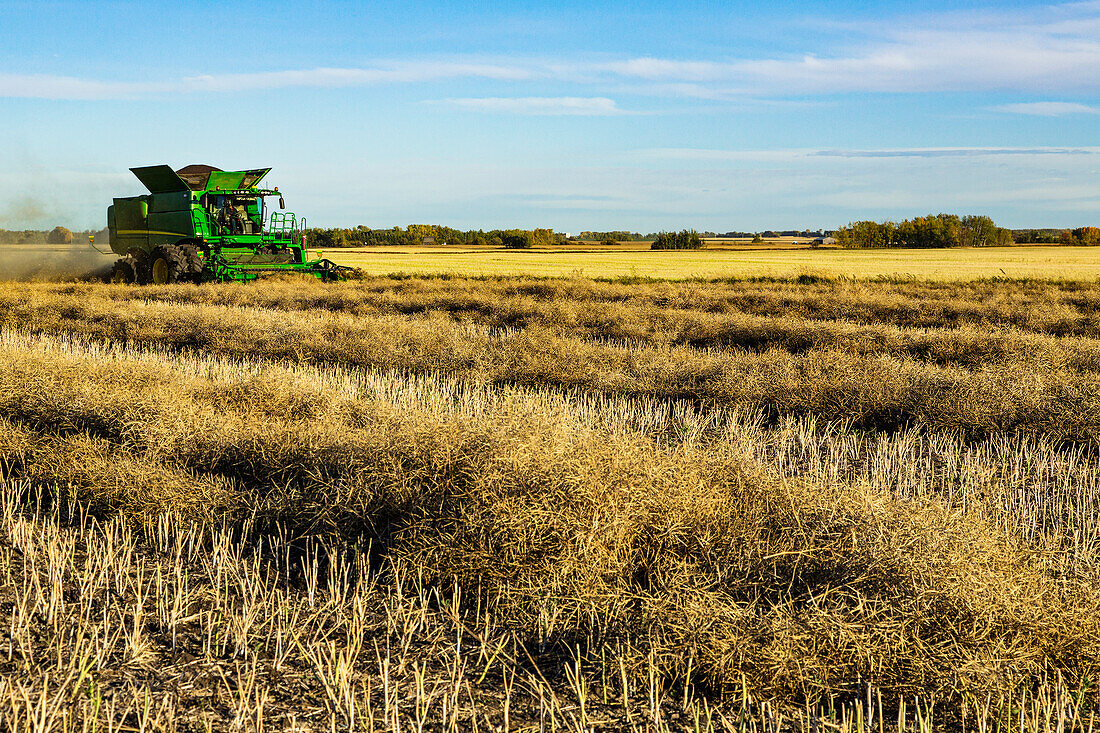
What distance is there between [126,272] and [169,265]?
292cm

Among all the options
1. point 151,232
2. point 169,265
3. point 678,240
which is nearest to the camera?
point 169,265

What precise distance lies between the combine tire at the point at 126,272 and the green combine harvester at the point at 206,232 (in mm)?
26

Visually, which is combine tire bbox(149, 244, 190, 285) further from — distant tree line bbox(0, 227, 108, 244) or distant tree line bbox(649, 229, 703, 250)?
distant tree line bbox(649, 229, 703, 250)

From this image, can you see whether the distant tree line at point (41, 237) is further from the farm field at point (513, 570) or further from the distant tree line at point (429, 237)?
the distant tree line at point (429, 237)

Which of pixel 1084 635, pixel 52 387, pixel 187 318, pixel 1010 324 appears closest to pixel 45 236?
pixel 187 318

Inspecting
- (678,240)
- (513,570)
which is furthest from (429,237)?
(513,570)

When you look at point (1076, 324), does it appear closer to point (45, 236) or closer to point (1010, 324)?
point (1010, 324)

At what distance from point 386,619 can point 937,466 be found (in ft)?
15.0

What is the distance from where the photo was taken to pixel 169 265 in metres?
21.0

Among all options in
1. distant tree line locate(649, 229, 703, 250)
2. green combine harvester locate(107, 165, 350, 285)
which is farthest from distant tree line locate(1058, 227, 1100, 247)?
green combine harvester locate(107, 165, 350, 285)

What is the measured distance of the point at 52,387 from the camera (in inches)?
279

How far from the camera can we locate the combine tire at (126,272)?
896 inches

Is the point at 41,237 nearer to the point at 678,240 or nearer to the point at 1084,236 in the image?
the point at 678,240

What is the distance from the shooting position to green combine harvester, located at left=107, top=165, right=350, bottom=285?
21.3 meters
